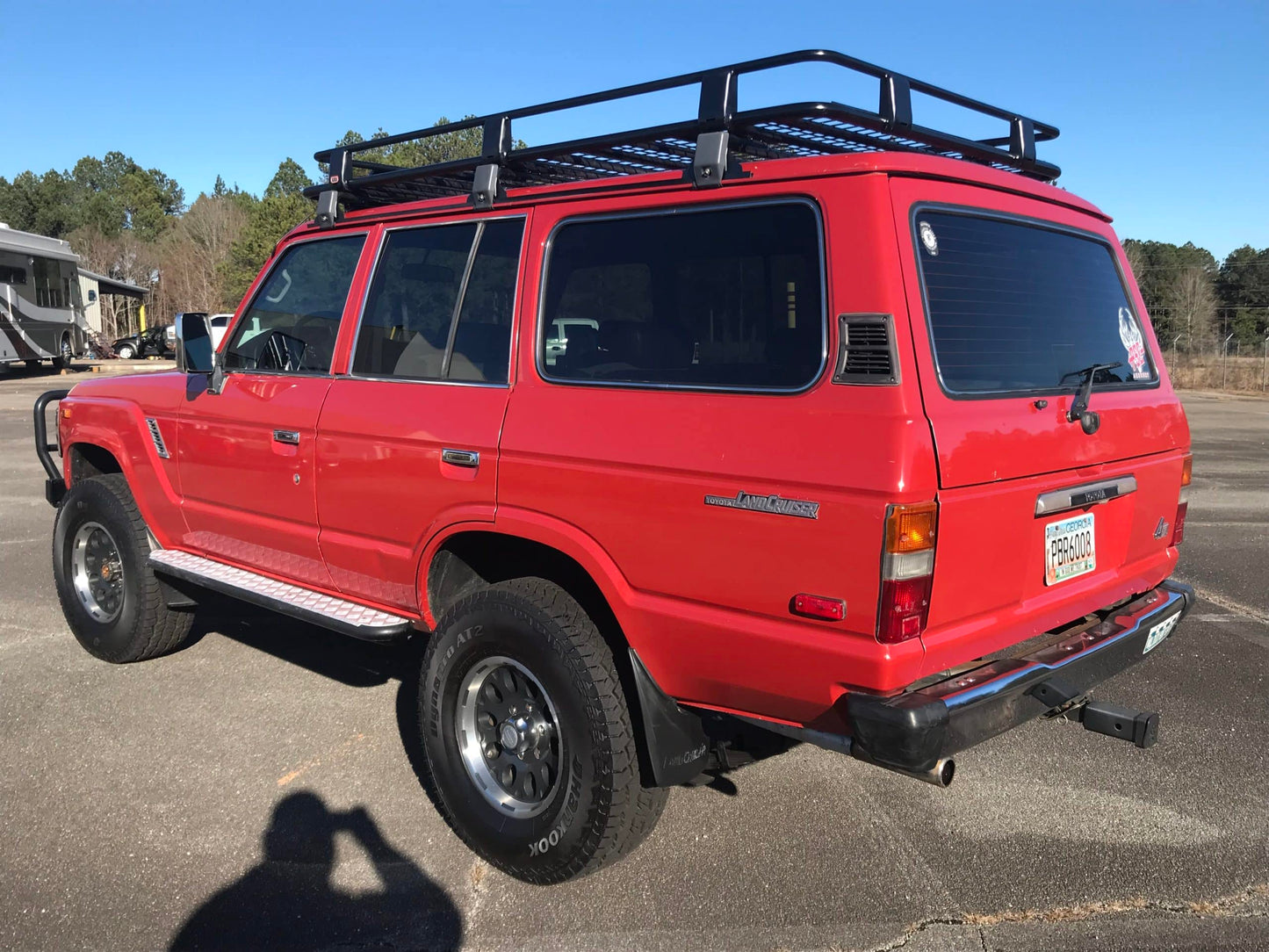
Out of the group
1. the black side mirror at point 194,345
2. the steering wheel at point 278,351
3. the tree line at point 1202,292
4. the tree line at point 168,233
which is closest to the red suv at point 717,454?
the steering wheel at point 278,351

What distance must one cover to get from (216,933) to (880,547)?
2242mm

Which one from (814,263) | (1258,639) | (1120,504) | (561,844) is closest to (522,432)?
(814,263)

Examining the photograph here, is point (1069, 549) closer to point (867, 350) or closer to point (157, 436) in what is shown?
point (867, 350)

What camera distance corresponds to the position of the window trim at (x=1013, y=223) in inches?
102

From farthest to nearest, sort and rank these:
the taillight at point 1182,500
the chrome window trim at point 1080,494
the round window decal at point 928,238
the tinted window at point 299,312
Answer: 1. the tinted window at point 299,312
2. the taillight at point 1182,500
3. the chrome window trim at point 1080,494
4. the round window decal at point 928,238

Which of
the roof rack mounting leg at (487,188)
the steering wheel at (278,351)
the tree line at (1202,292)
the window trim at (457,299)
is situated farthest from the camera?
the tree line at (1202,292)

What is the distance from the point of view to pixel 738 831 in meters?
3.45

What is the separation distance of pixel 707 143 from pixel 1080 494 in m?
1.53

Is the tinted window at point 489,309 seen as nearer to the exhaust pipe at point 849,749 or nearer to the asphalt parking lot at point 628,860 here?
the exhaust pipe at point 849,749

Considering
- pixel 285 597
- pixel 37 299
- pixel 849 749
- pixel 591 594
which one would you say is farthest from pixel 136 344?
pixel 849 749

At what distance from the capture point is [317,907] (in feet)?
9.92

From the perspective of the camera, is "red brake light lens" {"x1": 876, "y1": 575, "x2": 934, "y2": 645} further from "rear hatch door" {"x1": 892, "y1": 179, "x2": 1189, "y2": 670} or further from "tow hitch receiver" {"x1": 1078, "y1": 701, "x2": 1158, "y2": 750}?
"tow hitch receiver" {"x1": 1078, "y1": 701, "x2": 1158, "y2": 750}

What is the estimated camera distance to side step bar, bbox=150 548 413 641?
143 inches

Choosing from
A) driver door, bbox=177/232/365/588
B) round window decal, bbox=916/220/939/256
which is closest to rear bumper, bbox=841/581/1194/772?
round window decal, bbox=916/220/939/256
